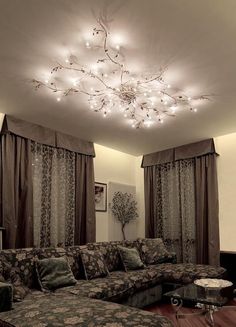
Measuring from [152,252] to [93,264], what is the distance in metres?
1.42

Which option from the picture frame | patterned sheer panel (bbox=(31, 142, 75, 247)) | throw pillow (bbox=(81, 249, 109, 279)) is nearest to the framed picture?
the picture frame

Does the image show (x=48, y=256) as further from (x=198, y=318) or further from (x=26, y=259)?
(x=198, y=318)

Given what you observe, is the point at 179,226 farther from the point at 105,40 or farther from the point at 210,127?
the point at 105,40

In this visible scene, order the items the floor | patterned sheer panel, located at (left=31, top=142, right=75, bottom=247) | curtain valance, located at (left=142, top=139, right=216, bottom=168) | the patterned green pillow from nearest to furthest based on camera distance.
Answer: the patterned green pillow, the floor, patterned sheer panel, located at (left=31, top=142, right=75, bottom=247), curtain valance, located at (left=142, top=139, right=216, bottom=168)

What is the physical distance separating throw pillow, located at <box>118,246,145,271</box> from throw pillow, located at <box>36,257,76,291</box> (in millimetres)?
1165

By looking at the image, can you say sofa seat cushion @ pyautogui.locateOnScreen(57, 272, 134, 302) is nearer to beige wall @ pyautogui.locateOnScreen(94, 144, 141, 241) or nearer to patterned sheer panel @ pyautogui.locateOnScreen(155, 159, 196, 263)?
beige wall @ pyautogui.locateOnScreen(94, 144, 141, 241)

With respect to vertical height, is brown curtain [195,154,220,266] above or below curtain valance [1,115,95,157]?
below

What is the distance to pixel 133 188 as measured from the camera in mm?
6152

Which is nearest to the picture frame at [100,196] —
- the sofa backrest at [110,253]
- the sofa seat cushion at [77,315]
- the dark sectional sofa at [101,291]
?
the dark sectional sofa at [101,291]

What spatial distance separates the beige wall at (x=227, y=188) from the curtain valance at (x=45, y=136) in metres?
2.29

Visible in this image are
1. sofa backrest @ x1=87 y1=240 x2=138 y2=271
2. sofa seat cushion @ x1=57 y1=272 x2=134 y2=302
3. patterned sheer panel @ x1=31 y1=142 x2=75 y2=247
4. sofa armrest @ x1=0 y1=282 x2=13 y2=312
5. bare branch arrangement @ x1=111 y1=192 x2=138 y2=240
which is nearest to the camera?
sofa armrest @ x1=0 y1=282 x2=13 y2=312

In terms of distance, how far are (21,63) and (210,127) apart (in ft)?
9.89

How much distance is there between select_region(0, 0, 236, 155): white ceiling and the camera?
201 centimetres

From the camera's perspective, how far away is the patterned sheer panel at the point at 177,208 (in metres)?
5.25
